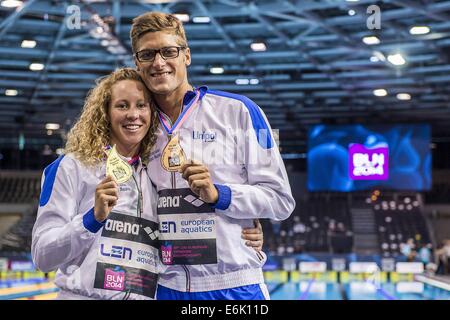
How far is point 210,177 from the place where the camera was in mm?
2357

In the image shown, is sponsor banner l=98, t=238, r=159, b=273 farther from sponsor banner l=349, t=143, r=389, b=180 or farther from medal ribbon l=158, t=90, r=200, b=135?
sponsor banner l=349, t=143, r=389, b=180

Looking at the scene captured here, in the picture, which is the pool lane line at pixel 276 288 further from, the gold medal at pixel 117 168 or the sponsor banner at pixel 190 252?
the gold medal at pixel 117 168

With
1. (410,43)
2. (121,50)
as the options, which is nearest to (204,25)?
(121,50)

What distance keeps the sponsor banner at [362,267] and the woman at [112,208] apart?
13.7 meters

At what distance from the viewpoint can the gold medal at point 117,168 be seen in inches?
89.3

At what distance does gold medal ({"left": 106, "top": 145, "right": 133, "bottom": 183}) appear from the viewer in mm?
2268

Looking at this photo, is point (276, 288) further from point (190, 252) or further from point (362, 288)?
point (190, 252)

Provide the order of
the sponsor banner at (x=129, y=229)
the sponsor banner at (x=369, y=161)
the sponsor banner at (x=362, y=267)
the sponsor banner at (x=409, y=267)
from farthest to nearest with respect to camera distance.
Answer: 1. the sponsor banner at (x=369, y=161)
2. the sponsor banner at (x=362, y=267)
3. the sponsor banner at (x=409, y=267)
4. the sponsor banner at (x=129, y=229)

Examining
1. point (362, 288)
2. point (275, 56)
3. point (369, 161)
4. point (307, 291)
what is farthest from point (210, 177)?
point (369, 161)

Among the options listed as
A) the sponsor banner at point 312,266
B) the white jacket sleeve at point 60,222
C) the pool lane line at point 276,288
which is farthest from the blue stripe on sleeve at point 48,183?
the sponsor banner at point 312,266

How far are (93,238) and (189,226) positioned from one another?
300 millimetres

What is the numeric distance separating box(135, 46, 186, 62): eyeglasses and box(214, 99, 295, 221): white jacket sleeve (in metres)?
0.28

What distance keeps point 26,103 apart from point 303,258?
965 centimetres

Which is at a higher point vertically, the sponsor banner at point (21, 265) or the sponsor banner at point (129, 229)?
the sponsor banner at point (129, 229)
